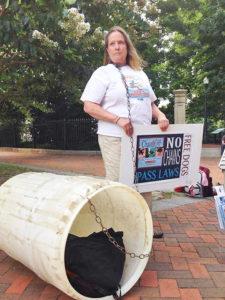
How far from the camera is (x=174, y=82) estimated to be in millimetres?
21547

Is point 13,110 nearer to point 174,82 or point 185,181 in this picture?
point 174,82

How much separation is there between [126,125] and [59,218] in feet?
3.34

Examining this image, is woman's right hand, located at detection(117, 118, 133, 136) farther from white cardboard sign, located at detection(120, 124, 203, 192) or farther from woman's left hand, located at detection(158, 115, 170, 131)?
woman's left hand, located at detection(158, 115, 170, 131)

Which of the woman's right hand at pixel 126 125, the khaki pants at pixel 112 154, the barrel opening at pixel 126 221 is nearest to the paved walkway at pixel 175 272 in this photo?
the barrel opening at pixel 126 221

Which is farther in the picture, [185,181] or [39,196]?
[185,181]

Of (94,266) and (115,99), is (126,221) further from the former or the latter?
(115,99)

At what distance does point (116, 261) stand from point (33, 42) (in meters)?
4.42

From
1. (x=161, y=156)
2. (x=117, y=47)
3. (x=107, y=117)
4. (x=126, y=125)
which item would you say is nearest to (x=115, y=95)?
(x=107, y=117)

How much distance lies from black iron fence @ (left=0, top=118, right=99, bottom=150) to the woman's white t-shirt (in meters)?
15.4

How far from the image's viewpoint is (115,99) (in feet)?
12.3

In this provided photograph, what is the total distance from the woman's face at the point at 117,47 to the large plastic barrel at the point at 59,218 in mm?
1156

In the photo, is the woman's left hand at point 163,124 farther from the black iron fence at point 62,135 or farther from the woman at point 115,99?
the black iron fence at point 62,135

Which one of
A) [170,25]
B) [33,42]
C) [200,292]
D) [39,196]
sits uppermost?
[170,25]

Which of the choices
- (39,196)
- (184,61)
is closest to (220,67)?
(184,61)
